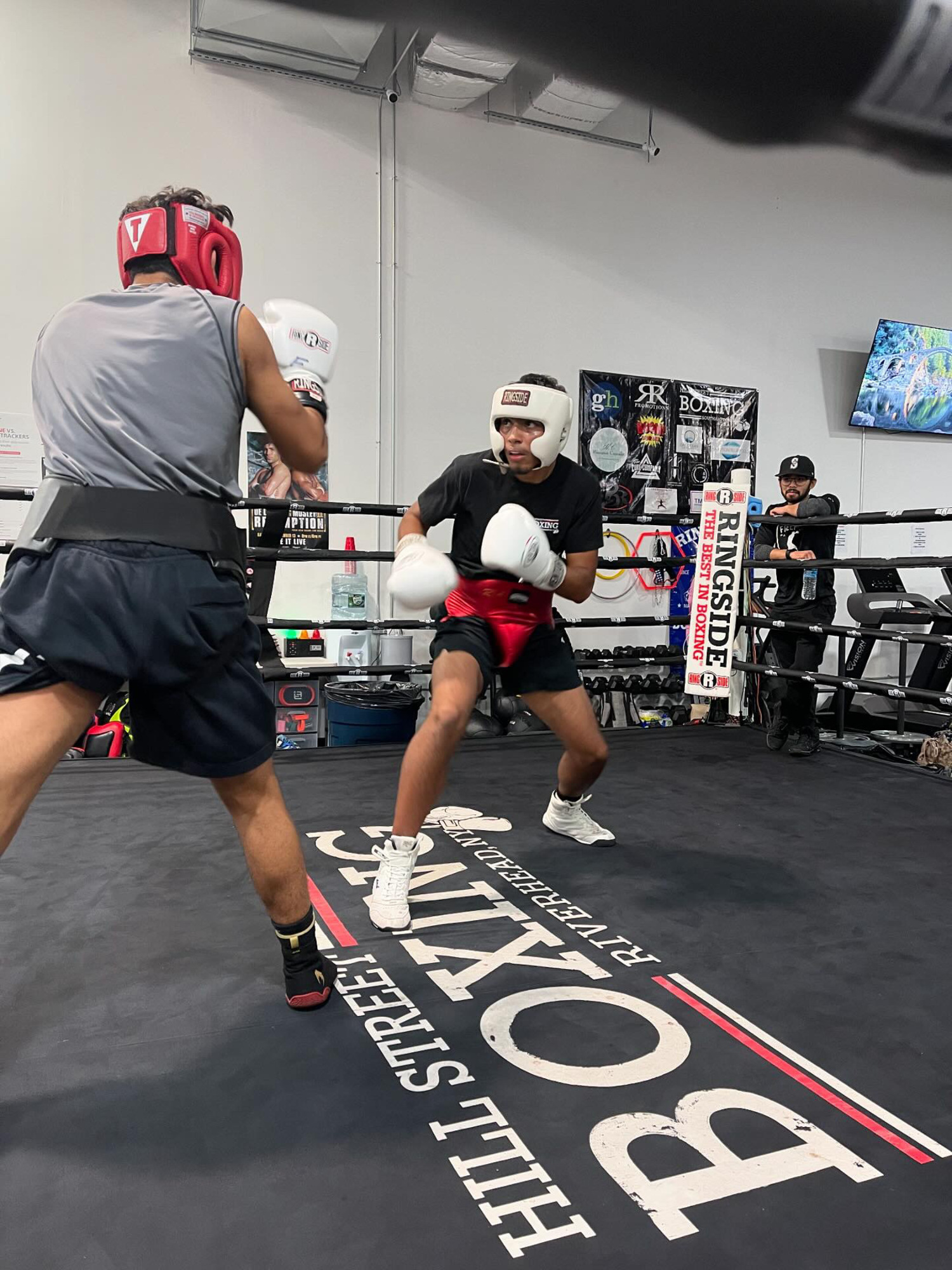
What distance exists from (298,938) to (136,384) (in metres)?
0.83

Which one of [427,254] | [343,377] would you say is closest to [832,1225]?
[343,377]

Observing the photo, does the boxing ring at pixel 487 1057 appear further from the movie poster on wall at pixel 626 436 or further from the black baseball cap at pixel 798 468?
the movie poster on wall at pixel 626 436

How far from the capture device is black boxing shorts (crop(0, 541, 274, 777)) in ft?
3.63

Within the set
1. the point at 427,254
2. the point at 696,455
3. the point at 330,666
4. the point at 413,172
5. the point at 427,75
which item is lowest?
the point at 330,666

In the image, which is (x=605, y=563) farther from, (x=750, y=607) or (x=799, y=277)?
(x=799, y=277)

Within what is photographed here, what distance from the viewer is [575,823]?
7.65 feet

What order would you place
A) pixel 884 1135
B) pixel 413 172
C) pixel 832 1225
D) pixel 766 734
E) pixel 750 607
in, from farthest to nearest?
1. pixel 413 172
2. pixel 750 607
3. pixel 766 734
4. pixel 884 1135
5. pixel 832 1225

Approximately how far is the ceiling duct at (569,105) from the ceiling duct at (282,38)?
0.85m

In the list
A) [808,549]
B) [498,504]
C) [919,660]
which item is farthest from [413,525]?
[919,660]

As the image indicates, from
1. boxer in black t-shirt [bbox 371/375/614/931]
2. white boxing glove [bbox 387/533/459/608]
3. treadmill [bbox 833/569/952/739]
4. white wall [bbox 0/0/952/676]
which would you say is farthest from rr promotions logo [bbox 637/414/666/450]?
white boxing glove [bbox 387/533/459/608]

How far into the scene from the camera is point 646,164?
16.3ft

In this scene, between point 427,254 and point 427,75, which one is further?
point 427,254

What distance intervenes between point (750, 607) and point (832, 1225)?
3.36m

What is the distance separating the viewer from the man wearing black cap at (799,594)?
141 inches
